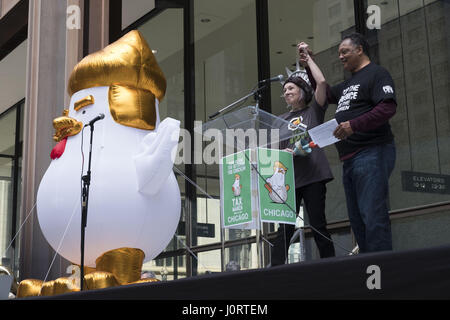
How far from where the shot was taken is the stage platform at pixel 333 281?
169 centimetres

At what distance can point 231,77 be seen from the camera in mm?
7004

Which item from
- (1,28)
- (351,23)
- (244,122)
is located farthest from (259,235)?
(1,28)

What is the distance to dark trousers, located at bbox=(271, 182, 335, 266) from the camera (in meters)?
3.73

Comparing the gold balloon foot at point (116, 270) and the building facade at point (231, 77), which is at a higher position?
the building facade at point (231, 77)

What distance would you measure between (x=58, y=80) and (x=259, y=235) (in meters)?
3.50

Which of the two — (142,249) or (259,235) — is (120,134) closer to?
(142,249)

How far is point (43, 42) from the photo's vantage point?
6.61 metres

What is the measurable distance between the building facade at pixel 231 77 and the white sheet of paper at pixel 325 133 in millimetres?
821

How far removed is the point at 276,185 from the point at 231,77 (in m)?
3.40

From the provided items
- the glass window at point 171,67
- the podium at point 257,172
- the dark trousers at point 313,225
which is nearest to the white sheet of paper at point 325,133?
the podium at point 257,172

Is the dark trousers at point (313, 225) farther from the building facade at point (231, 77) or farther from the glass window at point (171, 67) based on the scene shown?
the glass window at point (171, 67)

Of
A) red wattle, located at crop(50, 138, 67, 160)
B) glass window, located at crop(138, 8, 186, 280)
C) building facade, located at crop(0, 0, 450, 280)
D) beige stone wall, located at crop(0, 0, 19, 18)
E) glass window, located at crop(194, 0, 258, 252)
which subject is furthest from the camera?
beige stone wall, located at crop(0, 0, 19, 18)

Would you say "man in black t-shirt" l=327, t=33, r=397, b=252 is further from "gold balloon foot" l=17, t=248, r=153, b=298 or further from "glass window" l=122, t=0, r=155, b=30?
"glass window" l=122, t=0, r=155, b=30

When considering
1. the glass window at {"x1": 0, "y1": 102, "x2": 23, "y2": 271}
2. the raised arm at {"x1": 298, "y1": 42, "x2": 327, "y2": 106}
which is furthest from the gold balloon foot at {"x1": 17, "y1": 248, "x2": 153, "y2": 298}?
the glass window at {"x1": 0, "y1": 102, "x2": 23, "y2": 271}
